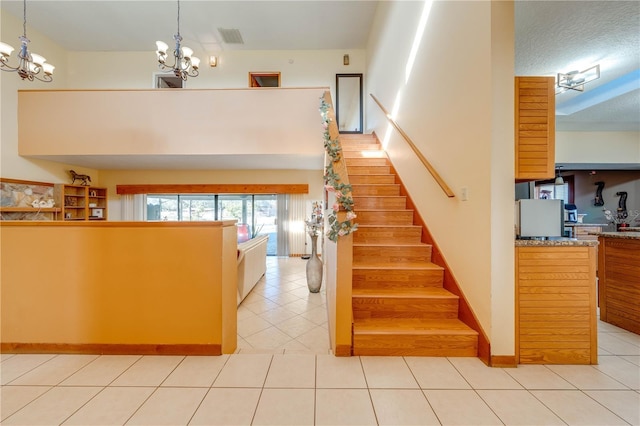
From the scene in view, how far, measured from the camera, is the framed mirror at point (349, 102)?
22.1 feet

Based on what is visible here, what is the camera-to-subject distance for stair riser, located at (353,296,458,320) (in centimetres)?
223

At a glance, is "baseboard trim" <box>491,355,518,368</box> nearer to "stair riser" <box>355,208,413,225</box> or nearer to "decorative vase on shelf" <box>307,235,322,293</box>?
"stair riser" <box>355,208,413,225</box>

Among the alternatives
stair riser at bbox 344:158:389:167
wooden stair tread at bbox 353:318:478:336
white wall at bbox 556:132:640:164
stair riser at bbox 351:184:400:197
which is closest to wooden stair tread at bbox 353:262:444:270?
wooden stair tread at bbox 353:318:478:336

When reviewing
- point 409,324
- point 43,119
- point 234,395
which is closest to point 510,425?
point 409,324

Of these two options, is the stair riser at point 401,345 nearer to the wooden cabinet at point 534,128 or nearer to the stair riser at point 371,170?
the wooden cabinet at point 534,128

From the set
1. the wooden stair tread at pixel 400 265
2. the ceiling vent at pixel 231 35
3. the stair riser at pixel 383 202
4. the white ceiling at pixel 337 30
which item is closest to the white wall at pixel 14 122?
the white ceiling at pixel 337 30

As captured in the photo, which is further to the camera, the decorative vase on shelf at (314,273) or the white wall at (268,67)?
the white wall at (268,67)

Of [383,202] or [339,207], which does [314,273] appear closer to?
[383,202]

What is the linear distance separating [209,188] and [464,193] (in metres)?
6.39

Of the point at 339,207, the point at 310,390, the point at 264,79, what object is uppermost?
the point at 264,79

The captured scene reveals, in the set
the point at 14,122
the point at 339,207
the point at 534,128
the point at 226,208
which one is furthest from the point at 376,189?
the point at 14,122

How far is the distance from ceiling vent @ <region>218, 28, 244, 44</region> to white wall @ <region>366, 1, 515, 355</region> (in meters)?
4.49

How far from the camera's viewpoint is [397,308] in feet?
7.35

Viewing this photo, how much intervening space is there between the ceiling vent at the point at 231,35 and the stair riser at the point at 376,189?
5180 millimetres
